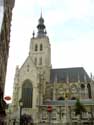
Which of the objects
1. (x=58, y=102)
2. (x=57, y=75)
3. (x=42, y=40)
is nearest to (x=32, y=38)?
(x=42, y=40)

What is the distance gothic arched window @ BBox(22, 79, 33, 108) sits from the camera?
5785cm

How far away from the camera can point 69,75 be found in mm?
66688

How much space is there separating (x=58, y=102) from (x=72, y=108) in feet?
16.4

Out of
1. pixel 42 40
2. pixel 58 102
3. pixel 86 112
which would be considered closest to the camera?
pixel 86 112

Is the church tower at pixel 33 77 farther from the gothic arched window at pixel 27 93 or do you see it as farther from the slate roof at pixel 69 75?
the slate roof at pixel 69 75

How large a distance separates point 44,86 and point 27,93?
238 inches

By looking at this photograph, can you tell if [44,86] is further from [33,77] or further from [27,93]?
[27,93]

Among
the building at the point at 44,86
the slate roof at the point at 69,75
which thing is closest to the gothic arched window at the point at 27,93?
the building at the point at 44,86

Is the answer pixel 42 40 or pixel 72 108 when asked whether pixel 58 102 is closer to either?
pixel 72 108

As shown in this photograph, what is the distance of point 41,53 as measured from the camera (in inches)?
2808

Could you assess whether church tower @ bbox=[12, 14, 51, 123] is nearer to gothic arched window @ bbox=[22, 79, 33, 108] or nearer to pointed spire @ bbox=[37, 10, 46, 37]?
gothic arched window @ bbox=[22, 79, 33, 108]

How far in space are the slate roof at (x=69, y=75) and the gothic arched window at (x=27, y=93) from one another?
8.88 meters

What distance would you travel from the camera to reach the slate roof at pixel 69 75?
6400cm

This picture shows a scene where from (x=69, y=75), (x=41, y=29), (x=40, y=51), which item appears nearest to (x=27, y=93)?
(x=69, y=75)
